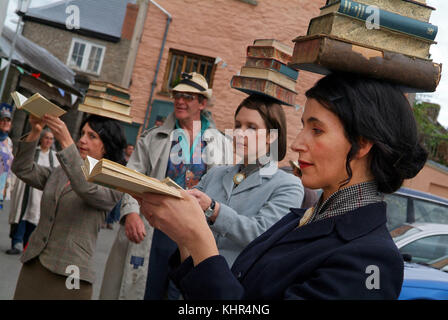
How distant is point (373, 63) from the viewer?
148cm

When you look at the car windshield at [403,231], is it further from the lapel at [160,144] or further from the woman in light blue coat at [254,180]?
the woman in light blue coat at [254,180]

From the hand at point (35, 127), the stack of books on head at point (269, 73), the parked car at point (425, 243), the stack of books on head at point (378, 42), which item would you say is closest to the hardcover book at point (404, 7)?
the stack of books on head at point (378, 42)

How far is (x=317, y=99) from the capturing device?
5.18 feet

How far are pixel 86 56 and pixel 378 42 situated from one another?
24.3 m

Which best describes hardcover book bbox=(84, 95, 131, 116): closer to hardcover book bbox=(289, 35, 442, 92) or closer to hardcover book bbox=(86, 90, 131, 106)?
hardcover book bbox=(86, 90, 131, 106)

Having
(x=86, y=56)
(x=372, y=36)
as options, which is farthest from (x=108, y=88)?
(x=86, y=56)

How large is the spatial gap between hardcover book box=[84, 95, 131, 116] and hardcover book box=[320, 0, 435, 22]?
2.35 meters

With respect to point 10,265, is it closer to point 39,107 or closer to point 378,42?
point 39,107

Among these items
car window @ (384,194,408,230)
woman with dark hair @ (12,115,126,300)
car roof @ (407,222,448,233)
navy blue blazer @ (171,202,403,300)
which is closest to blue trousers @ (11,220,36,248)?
woman with dark hair @ (12,115,126,300)

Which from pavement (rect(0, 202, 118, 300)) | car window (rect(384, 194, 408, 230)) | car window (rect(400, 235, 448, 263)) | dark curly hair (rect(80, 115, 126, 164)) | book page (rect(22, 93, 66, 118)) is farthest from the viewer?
car window (rect(384, 194, 408, 230))

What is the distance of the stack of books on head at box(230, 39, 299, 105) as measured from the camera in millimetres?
2840

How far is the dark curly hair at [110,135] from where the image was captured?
3.59 meters

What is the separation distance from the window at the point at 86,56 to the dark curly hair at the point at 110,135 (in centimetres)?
2160
